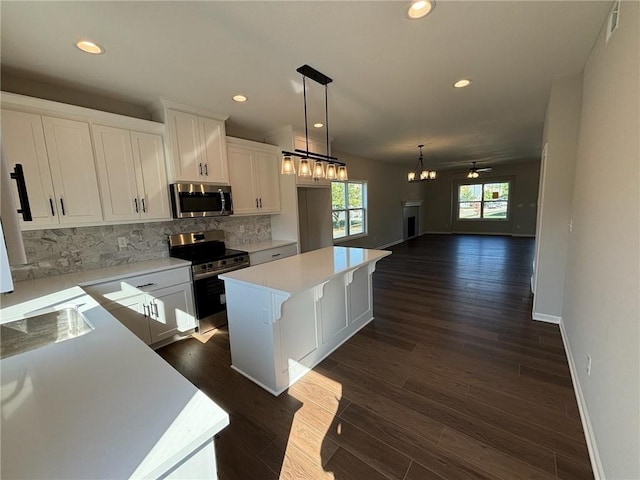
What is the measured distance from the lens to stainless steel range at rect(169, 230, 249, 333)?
2.99 metres

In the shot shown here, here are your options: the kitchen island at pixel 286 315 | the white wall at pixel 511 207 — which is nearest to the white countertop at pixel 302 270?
the kitchen island at pixel 286 315

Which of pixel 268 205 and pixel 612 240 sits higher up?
pixel 268 205

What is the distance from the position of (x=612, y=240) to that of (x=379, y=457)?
1.79 m

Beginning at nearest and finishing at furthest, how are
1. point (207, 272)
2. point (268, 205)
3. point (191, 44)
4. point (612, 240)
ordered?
point (612, 240), point (191, 44), point (207, 272), point (268, 205)

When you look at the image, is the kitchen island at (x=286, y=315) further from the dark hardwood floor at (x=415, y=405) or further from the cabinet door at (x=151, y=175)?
the cabinet door at (x=151, y=175)

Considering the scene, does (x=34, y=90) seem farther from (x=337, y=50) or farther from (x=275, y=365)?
(x=275, y=365)

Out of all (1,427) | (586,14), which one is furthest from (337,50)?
(1,427)

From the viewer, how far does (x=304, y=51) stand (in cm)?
206

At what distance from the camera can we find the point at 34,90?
7.73ft

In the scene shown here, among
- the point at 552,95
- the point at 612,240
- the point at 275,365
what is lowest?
the point at 275,365

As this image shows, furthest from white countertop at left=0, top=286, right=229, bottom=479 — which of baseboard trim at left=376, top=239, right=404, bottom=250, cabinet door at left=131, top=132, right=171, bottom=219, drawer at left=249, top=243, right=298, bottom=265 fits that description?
baseboard trim at left=376, top=239, right=404, bottom=250

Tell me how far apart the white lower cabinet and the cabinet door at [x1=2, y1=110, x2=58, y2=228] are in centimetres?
72

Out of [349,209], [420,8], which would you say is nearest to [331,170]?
[420,8]

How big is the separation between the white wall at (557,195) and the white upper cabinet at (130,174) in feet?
13.7
